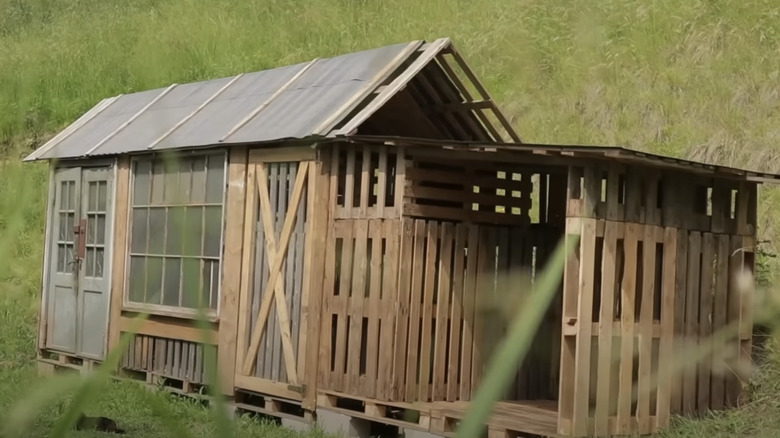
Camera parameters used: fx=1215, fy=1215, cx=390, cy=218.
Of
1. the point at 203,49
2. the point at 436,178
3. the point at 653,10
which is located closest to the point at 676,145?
the point at 653,10

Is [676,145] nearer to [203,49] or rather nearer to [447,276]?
[447,276]

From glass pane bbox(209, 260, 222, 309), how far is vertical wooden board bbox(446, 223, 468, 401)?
2789 mm

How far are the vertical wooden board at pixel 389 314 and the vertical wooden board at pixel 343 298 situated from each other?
51cm

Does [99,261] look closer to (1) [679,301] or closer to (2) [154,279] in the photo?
(2) [154,279]

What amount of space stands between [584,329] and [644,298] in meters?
0.85

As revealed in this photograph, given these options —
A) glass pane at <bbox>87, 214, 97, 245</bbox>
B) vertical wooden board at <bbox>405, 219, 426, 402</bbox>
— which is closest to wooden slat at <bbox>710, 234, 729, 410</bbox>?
vertical wooden board at <bbox>405, 219, 426, 402</bbox>

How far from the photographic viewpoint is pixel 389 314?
33.6 feet

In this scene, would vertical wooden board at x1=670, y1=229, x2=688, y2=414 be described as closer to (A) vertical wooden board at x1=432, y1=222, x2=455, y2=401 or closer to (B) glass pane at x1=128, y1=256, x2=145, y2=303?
(A) vertical wooden board at x1=432, y1=222, x2=455, y2=401

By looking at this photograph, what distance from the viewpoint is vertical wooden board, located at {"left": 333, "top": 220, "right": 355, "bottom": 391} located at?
420 inches

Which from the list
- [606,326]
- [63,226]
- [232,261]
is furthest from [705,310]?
[63,226]

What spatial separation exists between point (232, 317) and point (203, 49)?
49.7 ft

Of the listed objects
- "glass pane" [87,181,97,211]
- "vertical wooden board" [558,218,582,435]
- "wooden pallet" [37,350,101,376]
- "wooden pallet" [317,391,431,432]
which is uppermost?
"glass pane" [87,181,97,211]

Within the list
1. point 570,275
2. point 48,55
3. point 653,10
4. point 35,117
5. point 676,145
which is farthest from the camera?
point 48,55

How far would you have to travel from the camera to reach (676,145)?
16891 millimetres
